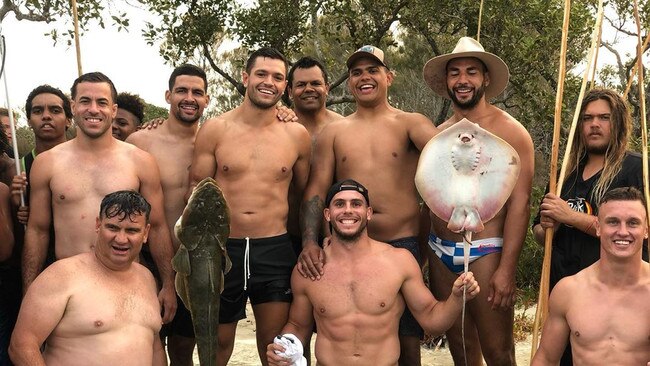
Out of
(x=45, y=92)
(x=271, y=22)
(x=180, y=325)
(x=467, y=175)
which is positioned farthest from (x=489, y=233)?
(x=271, y=22)

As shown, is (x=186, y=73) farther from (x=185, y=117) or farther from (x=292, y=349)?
(x=292, y=349)

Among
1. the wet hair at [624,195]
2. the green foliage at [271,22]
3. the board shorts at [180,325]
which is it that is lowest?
the board shorts at [180,325]

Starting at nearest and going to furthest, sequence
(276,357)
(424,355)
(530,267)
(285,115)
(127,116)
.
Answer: (276,357) → (285,115) → (127,116) → (424,355) → (530,267)

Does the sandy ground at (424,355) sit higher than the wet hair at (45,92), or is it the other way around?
the wet hair at (45,92)

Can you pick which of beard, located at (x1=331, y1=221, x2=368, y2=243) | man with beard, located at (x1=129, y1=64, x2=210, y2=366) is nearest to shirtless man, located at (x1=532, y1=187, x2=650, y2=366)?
beard, located at (x1=331, y1=221, x2=368, y2=243)

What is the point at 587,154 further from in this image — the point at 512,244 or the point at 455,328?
the point at 455,328

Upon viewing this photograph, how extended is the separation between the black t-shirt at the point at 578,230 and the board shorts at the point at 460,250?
0.39 m

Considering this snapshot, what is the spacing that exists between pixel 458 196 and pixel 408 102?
22376 millimetres

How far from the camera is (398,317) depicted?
4.78 metres

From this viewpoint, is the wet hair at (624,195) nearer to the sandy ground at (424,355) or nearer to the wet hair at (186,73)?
the wet hair at (186,73)

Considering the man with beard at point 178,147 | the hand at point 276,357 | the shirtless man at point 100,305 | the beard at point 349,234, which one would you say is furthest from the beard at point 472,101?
the shirtless man at point 100,305

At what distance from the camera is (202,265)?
4180 mm

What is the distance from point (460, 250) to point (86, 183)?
8.03ft

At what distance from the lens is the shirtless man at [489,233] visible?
500 centimetres
